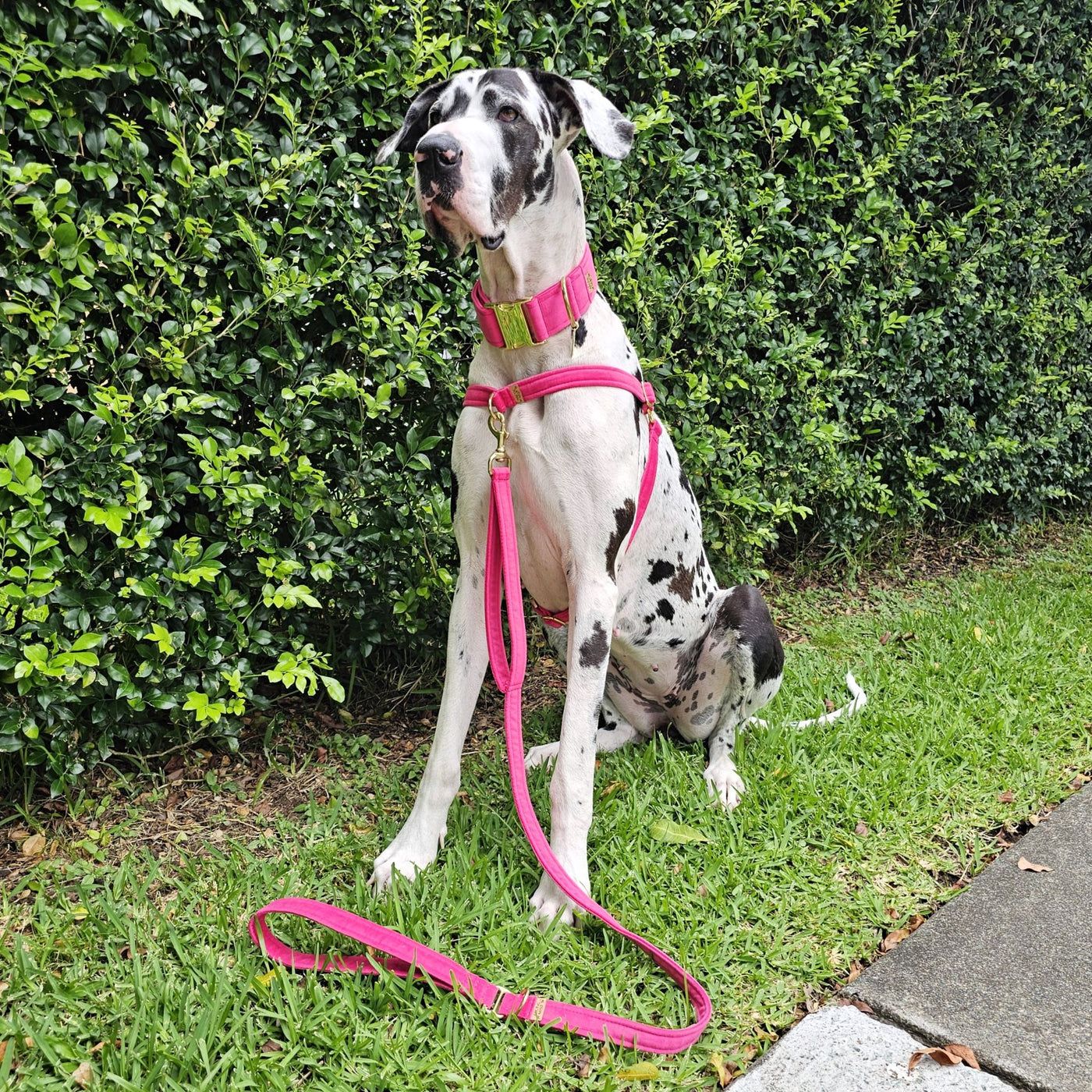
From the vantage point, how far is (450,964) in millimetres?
2283

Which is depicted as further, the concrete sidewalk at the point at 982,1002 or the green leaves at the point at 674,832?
the green leaves at the point at 674,832

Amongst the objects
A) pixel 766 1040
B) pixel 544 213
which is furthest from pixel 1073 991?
pixel 544 213

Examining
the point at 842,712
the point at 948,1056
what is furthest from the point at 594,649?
the point at 842,712

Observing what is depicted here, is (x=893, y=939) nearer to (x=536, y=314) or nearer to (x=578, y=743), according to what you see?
(x=578, y=743)

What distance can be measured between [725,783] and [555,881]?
0.97m

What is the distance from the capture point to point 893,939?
264 centimetres

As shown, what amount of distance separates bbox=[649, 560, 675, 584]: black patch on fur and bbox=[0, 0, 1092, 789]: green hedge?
912 millimetres

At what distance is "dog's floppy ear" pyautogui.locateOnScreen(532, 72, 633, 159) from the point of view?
254 centimetres

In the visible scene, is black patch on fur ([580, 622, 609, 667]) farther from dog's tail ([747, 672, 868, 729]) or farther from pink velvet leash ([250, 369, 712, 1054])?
dog's tail ([747, 672, 868, 729])

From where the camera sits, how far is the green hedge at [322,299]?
8.80 ft

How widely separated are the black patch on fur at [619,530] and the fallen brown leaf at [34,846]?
196 cm

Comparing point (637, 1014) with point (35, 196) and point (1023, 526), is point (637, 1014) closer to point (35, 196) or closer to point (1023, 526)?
point (35, 196)

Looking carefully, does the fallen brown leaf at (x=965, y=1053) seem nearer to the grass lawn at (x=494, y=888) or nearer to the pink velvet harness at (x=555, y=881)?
the grass lawn at (x=494, y=888)

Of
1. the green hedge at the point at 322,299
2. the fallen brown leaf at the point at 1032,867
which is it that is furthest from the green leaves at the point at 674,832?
the green hedge at the point at 322,299
